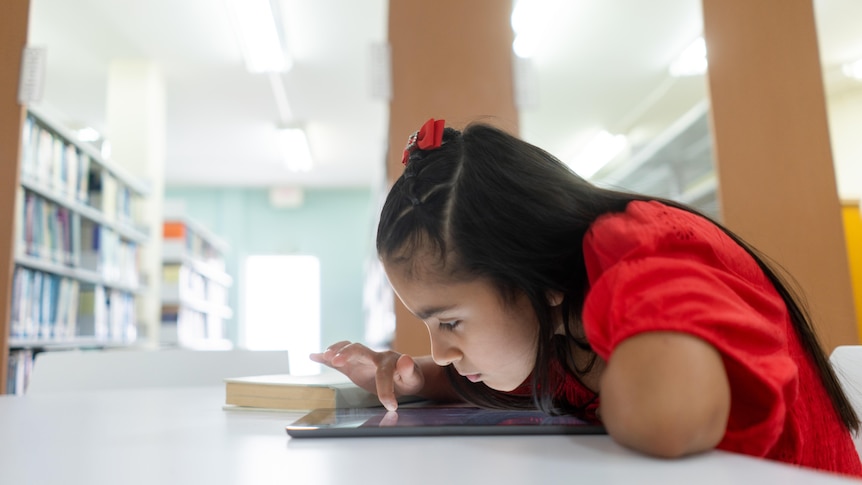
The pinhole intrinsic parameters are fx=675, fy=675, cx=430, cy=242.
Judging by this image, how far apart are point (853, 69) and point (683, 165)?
1663mm

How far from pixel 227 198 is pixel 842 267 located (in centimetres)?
741

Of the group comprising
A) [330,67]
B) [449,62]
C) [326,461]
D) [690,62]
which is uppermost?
[330,67]

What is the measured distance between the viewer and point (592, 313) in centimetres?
54

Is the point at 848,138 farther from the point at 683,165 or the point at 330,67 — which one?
the point at 330,67

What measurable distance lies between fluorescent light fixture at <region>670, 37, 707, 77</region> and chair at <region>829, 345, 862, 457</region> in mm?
4134

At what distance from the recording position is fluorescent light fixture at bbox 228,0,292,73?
13.0 feet

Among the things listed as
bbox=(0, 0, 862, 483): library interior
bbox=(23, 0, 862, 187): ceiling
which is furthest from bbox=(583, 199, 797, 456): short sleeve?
bbox=(23, 0, 862, 187): ceiling

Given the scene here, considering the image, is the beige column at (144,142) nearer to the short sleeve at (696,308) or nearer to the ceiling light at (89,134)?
the ceiling light at (89,134)

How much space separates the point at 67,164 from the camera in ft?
10.6

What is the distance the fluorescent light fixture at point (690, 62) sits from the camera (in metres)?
4.71

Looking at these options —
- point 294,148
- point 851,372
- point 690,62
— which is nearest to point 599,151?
point 690,62

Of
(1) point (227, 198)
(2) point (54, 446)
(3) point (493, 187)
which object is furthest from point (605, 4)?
(1) point (227, 198)

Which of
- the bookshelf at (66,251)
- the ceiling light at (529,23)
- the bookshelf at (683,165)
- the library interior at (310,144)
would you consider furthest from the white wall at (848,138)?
the bookshelf at (66,251)

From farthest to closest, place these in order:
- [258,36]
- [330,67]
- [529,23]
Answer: [330,67]
[258,36]
[529,23]
